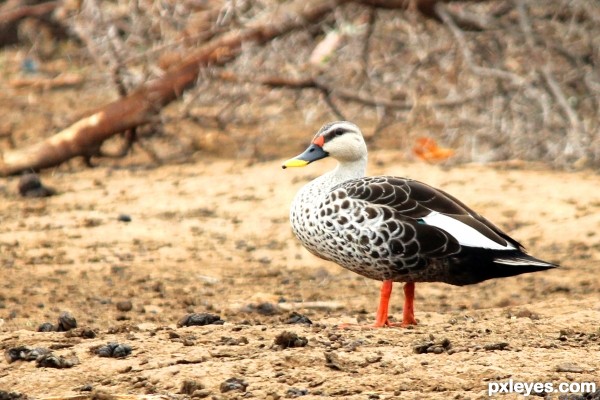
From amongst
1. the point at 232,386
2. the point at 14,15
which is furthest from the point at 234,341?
the point at 14,15

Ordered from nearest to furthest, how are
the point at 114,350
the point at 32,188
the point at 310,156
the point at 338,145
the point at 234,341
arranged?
the point at 114,350, the point at 234,341, the point at 338,145, the point at 310,156, the point at 32,188

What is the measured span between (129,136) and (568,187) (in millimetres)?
3945

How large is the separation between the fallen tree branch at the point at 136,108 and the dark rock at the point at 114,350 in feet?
18.6

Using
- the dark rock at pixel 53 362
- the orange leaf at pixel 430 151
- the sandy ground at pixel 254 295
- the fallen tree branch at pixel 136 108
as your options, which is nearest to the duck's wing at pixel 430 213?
the sandy ground at pixel 254 295

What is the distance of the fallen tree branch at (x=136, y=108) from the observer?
9992 millimetres

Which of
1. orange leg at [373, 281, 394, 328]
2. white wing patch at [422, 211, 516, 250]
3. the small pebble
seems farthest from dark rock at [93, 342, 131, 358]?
white wing patch at [422, 211, 516, 250]

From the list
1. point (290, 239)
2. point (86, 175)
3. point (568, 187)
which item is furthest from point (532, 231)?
point (86, 175)

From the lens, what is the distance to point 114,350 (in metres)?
4.51

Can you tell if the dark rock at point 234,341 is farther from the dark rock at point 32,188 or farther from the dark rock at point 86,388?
the dark rock at point 32,188

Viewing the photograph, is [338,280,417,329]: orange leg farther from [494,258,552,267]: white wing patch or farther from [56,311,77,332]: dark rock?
[56,311,77,332]: dark rock

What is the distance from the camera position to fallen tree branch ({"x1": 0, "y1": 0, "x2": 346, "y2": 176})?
999 cm

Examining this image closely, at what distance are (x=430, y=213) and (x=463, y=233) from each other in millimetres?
196

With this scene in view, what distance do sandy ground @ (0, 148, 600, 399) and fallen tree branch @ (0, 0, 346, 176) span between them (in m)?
0.23

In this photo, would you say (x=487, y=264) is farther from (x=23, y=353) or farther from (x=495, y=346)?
(x=23, y=353)
